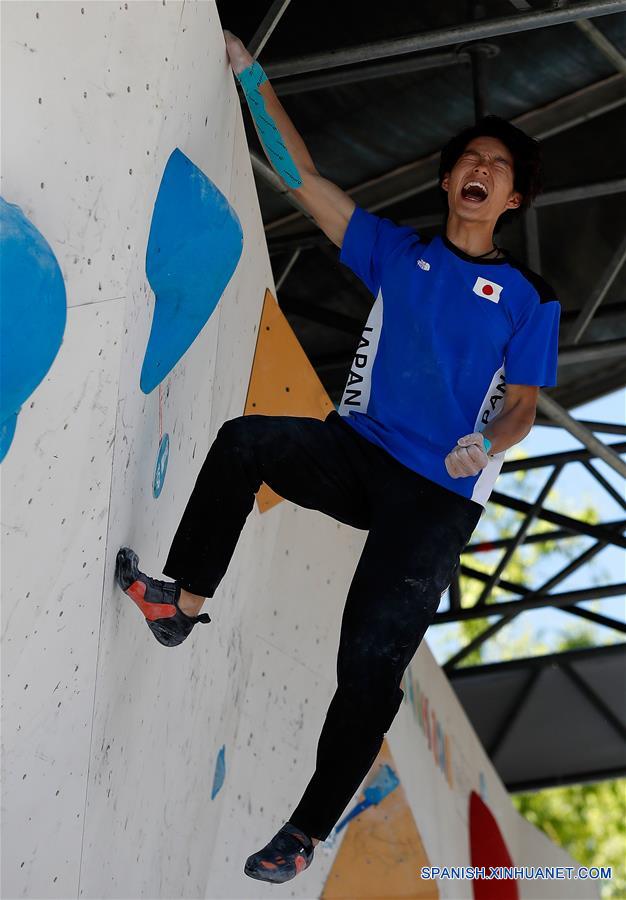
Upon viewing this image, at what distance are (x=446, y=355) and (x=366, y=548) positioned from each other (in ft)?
1.39

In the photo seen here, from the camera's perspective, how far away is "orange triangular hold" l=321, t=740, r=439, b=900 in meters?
4.27

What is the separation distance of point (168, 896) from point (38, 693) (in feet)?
3.91

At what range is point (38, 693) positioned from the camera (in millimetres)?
1935

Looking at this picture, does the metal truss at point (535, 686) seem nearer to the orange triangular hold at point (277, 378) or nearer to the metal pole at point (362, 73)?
the metal pole at point (362, 73)

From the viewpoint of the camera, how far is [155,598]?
2199 millimetres

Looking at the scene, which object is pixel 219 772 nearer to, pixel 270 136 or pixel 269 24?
pixel 270 136

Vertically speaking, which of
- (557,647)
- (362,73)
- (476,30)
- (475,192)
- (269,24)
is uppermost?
(557,647)

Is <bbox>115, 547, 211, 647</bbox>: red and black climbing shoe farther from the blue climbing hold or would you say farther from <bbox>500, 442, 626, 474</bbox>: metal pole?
<bbox>500, 442, 626, 474</bbox>: metal pole

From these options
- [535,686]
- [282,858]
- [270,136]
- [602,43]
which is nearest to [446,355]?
[270,136]

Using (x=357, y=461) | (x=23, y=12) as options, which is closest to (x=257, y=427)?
(x=357, y=461)

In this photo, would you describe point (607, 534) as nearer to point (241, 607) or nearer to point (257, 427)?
point (241, 607)

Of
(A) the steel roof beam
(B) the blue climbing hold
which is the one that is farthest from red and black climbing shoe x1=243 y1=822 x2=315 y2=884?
(A) the steel roof beam

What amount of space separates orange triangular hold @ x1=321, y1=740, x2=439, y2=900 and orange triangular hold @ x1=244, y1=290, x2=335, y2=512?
4.79 ft

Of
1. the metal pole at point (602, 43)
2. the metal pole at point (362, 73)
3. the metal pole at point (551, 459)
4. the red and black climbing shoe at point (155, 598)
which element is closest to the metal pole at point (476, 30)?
the metal pole at point (602, 43)
